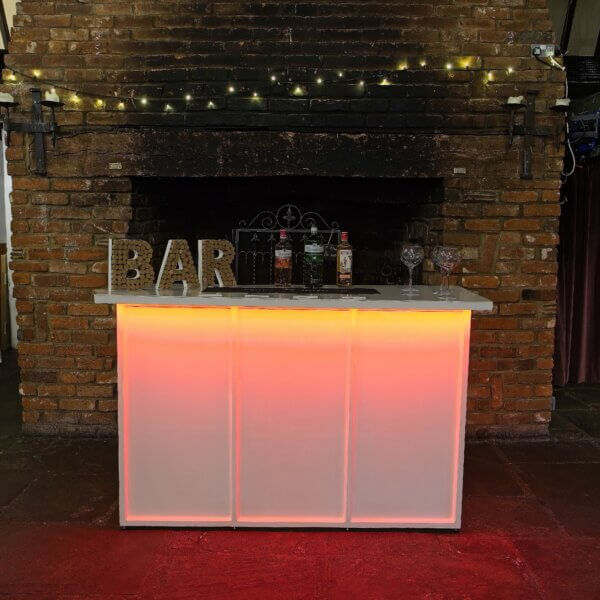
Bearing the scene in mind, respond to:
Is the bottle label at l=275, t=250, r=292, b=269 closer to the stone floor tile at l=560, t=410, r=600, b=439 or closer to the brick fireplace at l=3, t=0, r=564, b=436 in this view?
the brick fireplace at l=3, t=0, r=564, b=436

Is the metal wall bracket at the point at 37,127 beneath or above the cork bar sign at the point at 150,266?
above

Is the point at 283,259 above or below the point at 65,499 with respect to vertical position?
above

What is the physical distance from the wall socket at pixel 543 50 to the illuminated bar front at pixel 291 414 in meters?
A: 1.64

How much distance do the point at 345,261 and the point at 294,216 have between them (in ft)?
4.90

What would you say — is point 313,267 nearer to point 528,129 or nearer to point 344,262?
point 344,262

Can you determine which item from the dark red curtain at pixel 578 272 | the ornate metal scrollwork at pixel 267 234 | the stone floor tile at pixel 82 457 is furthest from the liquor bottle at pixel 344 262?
the dark red curtain at pixel 578 272

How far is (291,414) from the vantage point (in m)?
2.54

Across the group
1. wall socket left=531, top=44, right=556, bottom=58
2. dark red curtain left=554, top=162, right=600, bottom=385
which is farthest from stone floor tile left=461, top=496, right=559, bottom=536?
wall socket left=531, top=44, right=556, bottom=58

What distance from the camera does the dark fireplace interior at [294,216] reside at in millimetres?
3893

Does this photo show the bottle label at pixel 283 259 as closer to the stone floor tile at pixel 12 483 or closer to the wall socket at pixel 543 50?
the stone floor tile at pixel 12 483

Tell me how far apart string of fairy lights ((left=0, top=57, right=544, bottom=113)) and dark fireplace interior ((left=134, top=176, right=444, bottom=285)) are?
471mm

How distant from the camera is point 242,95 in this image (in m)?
3.44

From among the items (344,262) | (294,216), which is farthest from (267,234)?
(344,262)

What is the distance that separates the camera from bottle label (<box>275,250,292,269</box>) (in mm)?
2783
